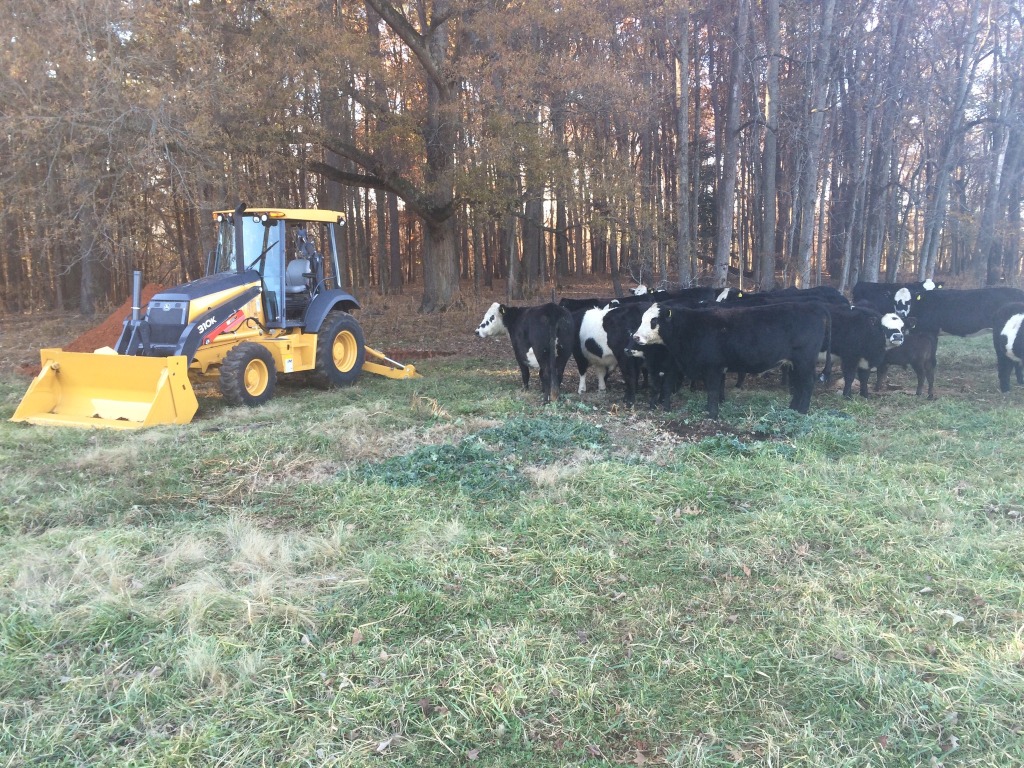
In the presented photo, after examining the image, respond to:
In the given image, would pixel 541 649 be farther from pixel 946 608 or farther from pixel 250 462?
pixel 250 462

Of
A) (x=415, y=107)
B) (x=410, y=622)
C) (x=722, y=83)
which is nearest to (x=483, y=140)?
(x=415, y=107)

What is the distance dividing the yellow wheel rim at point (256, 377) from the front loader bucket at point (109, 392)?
3.43ft

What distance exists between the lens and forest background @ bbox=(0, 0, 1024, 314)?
11531 millimetres

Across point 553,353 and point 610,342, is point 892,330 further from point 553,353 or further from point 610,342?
point 553,353

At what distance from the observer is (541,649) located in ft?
11.9

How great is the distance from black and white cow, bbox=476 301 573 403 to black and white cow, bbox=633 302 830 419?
5.59 feet

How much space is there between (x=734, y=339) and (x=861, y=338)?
2391 millimetres

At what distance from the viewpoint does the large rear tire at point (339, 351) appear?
34.6 ft

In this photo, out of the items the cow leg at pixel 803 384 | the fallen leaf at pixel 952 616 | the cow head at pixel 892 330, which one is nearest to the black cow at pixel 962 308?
the cow head at pixel 892 330

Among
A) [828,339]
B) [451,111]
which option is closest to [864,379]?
[828,339]

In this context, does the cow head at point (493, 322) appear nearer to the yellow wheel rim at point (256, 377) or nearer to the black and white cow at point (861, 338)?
the yellow wheel rim at point (256, 377)

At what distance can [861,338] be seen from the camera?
9.78 metres

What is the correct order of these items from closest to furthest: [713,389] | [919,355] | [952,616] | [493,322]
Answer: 1. [952,616]
2. [713,389]
3. [919,355]
4. [493,322]

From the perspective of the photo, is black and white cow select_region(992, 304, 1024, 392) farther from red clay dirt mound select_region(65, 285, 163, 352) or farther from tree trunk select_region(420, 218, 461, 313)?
tree trunk select_region(420, 218, 461, 313)
